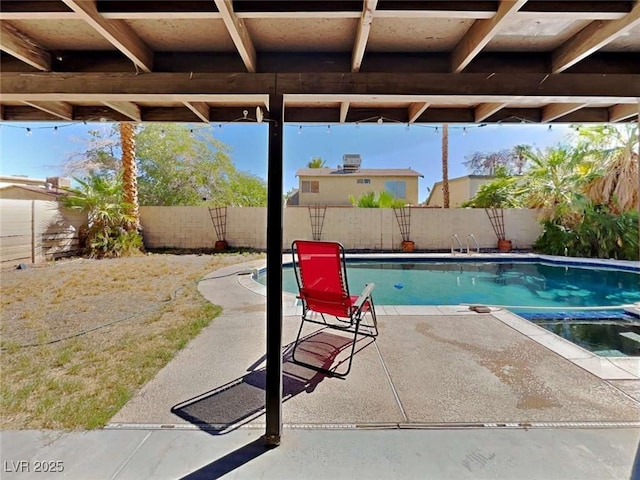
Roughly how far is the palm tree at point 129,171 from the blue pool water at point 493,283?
19.8ft

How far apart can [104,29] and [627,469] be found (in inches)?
147

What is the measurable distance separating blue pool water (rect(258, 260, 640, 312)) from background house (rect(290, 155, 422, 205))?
9228 millimetres

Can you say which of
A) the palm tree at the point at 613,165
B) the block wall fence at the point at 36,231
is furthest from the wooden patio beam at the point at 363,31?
the palm tree at the point at 613,165

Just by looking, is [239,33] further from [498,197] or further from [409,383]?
[498,197]

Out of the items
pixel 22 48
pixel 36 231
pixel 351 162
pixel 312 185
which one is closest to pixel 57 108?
pixel 22 48

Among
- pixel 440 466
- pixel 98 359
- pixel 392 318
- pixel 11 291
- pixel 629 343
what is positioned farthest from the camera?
pixel 11 291

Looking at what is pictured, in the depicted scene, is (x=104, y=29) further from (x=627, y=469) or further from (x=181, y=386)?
(x=627, y=469)

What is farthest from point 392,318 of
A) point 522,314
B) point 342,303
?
point 522,314

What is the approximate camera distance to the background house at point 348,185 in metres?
18.5

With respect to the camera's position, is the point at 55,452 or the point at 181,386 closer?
the point at 55,452

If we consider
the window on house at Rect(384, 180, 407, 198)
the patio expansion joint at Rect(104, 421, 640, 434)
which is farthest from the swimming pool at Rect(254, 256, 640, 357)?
the window on house at Rect(384, 180, 407, 198)

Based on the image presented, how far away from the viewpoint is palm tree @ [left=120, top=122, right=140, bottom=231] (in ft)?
34.9

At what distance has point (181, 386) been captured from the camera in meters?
2.58

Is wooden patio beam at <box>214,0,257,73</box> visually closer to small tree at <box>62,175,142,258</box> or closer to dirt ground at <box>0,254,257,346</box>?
dirt ground at <box>0,254,257,346</box>
